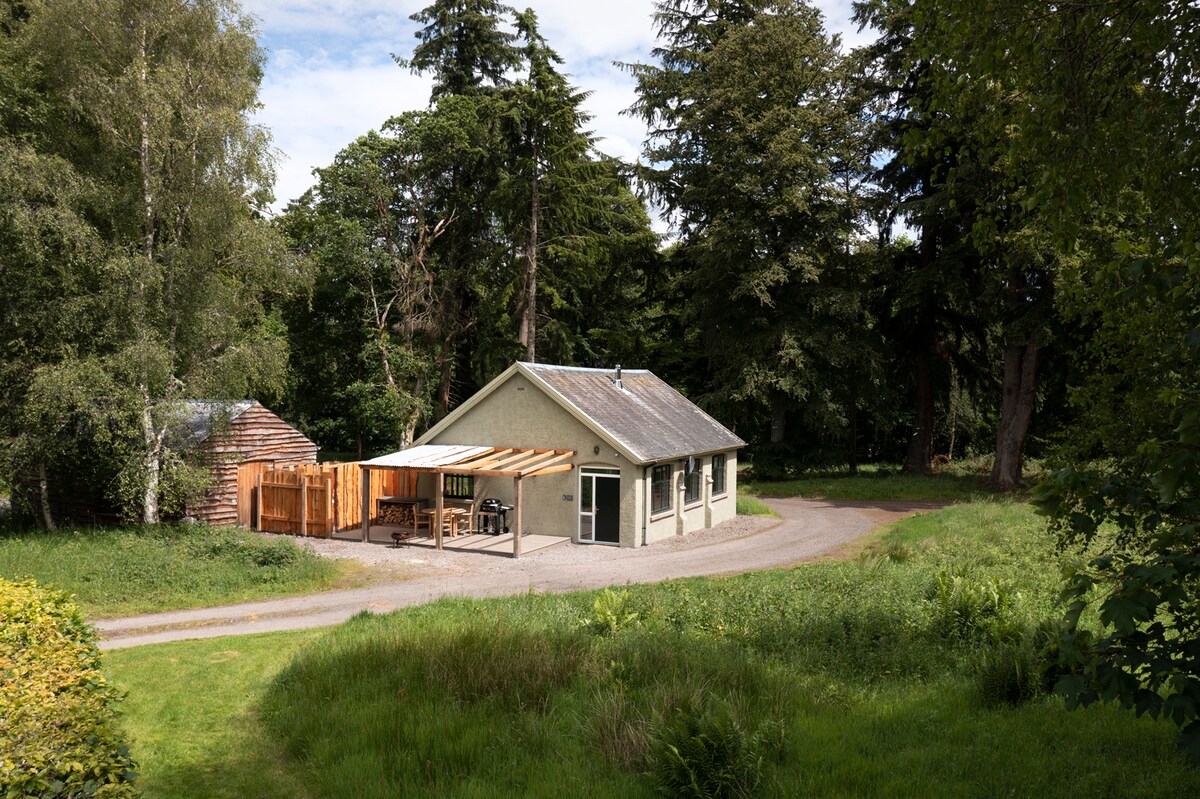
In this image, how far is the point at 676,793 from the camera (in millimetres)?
6262

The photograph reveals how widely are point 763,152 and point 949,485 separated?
16.5 meters

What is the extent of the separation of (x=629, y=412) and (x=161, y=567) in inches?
521

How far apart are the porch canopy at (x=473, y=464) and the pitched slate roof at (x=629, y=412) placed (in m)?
1.38

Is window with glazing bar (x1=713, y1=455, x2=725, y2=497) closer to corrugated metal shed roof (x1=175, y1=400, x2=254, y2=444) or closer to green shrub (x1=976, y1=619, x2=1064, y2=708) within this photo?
corrugated metal shed roof (x1=175, y1=400, x2=254, y2=444)

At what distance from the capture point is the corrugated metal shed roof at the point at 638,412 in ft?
73.1

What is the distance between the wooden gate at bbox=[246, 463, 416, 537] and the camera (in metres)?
23.0

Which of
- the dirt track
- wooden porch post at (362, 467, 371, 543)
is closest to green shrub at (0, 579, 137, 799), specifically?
the dirt track

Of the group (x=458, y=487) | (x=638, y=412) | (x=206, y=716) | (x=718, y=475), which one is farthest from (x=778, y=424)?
(x=206, y=716)

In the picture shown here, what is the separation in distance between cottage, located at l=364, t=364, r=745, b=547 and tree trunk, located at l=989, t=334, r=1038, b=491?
13.1 meters

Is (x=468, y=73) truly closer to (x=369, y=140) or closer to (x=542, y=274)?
(x=369, y=140)

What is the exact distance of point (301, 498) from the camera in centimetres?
2308

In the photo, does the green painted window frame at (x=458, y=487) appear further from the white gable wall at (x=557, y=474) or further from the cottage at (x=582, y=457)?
the white gable wall at (x=557, y=474)

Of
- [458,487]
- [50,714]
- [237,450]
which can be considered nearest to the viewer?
[50,714]

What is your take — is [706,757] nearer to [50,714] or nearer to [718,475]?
[50,714]
